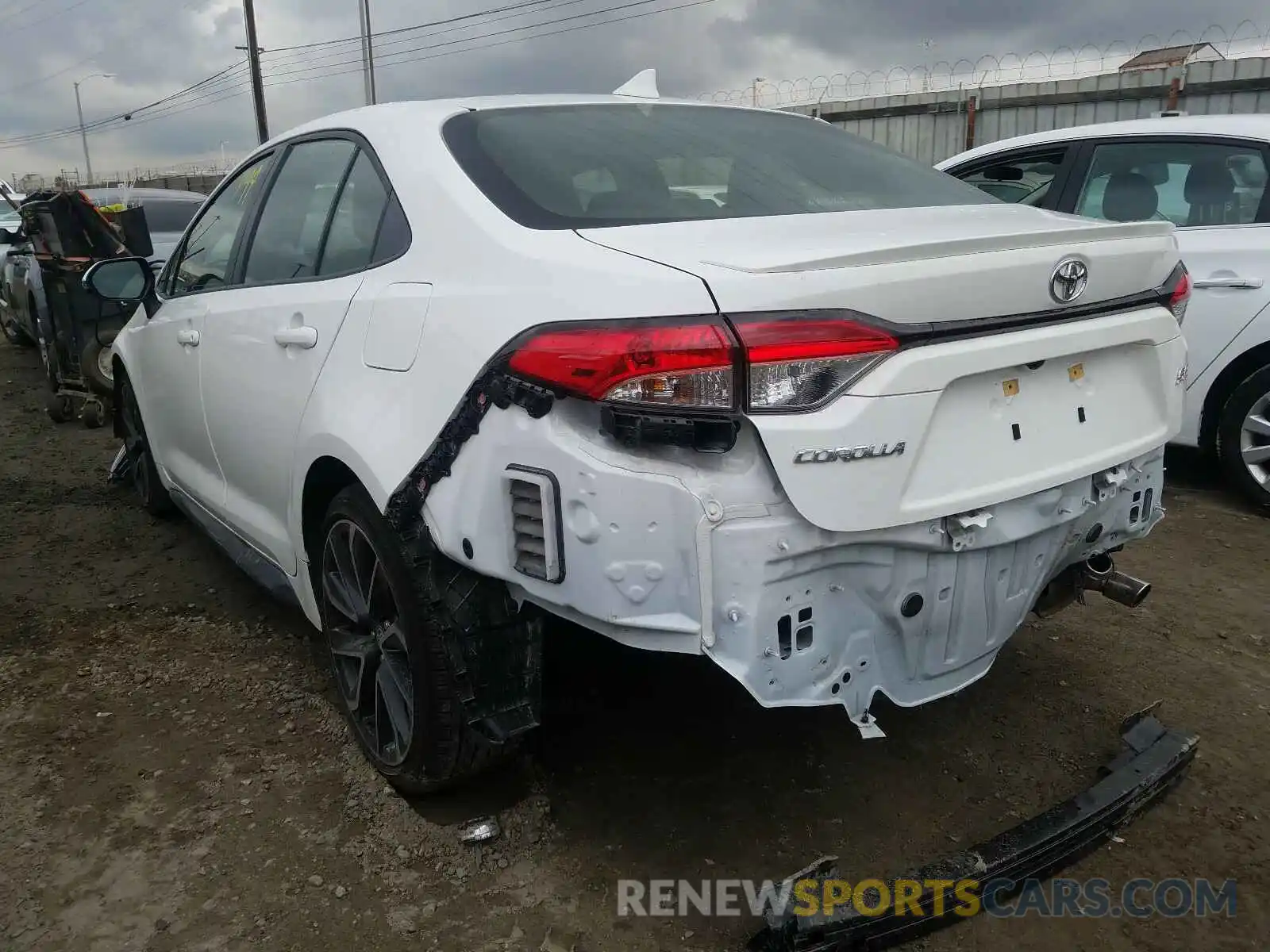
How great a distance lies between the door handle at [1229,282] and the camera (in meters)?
4.52

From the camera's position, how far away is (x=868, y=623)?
2.00m

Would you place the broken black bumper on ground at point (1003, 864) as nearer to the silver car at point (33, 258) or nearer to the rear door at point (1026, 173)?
the rear door at point (1026, 173)

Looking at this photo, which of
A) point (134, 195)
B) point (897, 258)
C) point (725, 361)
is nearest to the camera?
point (725, 361)

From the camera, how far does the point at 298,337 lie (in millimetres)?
2709

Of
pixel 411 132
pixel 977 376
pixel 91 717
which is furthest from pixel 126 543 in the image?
pixel 977 376

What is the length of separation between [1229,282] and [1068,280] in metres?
3.00

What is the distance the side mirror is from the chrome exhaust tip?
3562mm

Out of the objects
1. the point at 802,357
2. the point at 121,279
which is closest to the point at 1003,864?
the point at 802,357

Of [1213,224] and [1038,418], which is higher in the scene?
[1213,224]

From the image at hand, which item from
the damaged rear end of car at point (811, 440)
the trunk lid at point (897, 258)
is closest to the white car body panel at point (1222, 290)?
the trunk lid at point (897, 258)

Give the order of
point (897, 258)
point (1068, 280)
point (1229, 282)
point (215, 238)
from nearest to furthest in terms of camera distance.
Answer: point (897, 258)
point (1068, 280)
point (215, 238)
point (1229, 282)

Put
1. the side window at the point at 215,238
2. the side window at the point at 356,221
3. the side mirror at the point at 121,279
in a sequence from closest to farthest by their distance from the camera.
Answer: the side window at the point at 356,221 → the side window at the point at 215,238 → the side mirror at the point at 121,279

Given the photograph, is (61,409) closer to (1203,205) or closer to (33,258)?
(33,258)

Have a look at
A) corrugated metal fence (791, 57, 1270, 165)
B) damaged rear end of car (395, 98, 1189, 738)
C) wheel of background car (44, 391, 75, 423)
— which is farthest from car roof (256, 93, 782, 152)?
corrugated metal fence (791, 57, 1270, 165)
